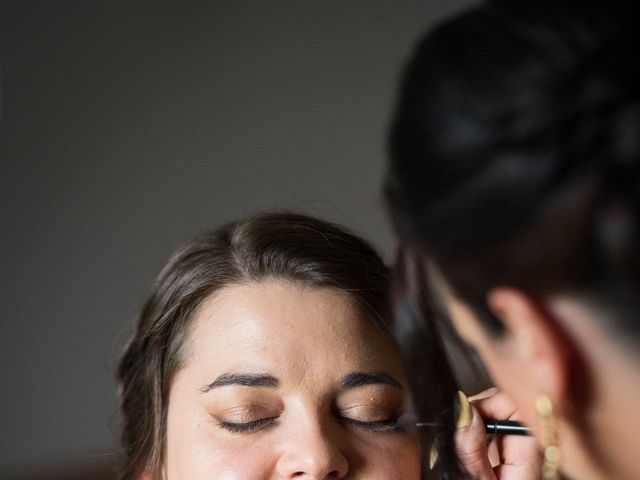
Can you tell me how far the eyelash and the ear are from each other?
1.65ft

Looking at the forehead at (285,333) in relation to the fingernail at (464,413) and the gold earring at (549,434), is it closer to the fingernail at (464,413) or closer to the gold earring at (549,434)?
the fingernail at (464,413)

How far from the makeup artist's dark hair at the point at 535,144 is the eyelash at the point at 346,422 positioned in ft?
1.73

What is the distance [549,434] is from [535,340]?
0.10 meters

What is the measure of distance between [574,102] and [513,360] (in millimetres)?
194

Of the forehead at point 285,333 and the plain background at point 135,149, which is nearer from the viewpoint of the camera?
the forehead at point 285,333

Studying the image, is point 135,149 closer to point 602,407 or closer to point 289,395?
point 289,395

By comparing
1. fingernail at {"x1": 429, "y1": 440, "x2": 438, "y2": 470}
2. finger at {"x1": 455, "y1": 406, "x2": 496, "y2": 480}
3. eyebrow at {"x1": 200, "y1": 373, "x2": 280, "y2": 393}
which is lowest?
finger at {"x1": 455, "y1": 406, "x2": 496, "y2": 480}

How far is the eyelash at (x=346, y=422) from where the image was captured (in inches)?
45.9

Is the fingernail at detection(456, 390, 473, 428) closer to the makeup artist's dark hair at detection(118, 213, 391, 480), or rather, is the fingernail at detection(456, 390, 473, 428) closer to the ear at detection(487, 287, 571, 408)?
the makeup artist's dark hair at detection(118, 213, 391, 480)

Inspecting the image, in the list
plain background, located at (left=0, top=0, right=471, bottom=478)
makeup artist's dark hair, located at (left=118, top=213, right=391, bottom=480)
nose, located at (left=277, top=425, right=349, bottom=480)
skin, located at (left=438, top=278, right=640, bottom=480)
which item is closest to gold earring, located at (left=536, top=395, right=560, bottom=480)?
skin, located at (left=438, top=278, right=640, bottom=480)

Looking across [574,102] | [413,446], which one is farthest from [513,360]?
[413,446]

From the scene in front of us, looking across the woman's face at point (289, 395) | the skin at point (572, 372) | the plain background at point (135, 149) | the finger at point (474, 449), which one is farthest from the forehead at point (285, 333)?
the plain background at point (135, 149)

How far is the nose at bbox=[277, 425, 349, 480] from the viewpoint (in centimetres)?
109

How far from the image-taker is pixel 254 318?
1.22m
